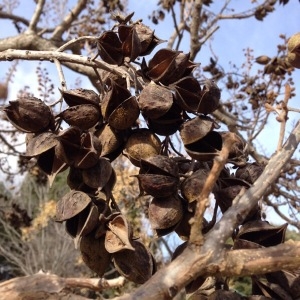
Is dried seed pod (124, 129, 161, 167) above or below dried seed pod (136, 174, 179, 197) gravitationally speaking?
above

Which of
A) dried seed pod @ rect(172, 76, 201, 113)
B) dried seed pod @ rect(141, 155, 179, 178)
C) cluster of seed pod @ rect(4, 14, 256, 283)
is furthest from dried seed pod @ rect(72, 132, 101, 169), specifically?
dried seed pod @ rect(172, 76, 201, 113)

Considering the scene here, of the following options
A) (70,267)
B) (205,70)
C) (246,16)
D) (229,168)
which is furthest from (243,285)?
(229,168)

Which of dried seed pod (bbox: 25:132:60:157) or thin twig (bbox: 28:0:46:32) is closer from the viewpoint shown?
dried seed pod (bbox: 25:132:60:157)

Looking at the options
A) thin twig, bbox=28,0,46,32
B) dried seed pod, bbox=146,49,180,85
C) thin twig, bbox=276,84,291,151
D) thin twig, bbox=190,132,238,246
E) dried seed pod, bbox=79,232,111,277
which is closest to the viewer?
thin twig, bbox=190,132,238,246

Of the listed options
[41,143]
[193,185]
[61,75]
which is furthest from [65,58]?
[193,185]

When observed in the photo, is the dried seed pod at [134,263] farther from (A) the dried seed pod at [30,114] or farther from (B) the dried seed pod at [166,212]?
(A) the dried seed pod at [30,114]

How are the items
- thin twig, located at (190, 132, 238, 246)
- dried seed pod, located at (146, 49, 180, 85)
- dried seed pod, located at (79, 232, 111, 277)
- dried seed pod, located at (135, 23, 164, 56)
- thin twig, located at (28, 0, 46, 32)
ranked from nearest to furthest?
thin twig, located at (190, 132, 238, 246)
dried seed pod, located at (79, 232, 111, 277)
dried seed pod, located at (146, 49, 180, 85)
dried seed pod, located at (135, 23, 164, 56)
thin twig, located at (28, 0, 46, 32)

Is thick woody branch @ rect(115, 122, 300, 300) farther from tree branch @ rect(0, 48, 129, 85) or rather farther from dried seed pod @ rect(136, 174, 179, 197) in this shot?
tree branch @ rect(0, 48, 129, 85)
